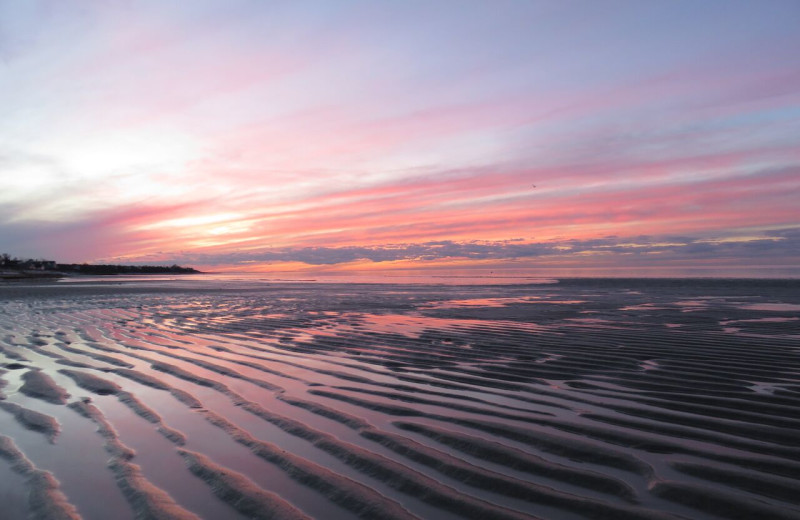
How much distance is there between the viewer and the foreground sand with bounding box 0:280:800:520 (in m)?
2.94

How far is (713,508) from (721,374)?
401 centimetres

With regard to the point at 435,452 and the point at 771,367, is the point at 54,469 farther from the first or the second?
the point at 771,367

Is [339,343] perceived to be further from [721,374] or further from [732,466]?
[732,466]

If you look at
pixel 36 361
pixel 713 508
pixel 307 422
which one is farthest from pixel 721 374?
pixel 36 361

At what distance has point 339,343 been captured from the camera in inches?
361

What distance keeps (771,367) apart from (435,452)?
5.21 metres

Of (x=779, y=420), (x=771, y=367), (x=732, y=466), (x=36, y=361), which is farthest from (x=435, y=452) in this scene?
(x=36, y=361)

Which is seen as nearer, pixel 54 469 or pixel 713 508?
pixel 713 508

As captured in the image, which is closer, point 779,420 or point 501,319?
point 779,420

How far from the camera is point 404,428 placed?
4242 mm

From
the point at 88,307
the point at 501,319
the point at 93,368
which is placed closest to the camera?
the point at 93,368

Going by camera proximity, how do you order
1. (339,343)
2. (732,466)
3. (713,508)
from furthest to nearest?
(339,343), (732,466), (713,508)

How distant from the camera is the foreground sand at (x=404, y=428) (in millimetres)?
2939

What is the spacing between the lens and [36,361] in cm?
750
